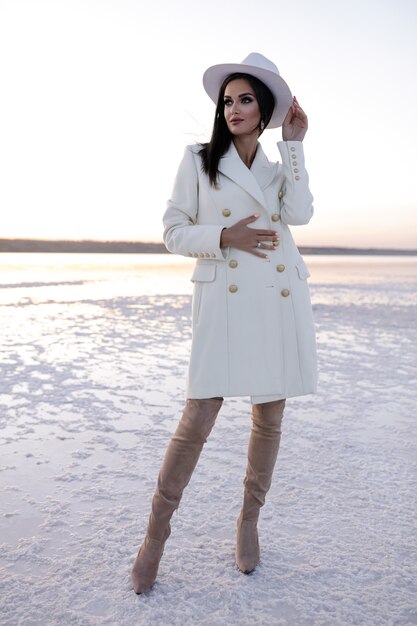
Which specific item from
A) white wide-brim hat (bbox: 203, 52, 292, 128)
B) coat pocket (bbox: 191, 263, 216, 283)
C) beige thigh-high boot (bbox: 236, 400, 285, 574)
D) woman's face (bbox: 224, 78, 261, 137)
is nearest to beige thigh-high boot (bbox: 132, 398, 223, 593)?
beige thigh-high boot (bbox: 236, 400, 285, 574)

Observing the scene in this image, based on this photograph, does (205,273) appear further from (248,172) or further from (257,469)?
(257,469)

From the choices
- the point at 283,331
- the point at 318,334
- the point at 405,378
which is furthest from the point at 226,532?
the point at 318,334

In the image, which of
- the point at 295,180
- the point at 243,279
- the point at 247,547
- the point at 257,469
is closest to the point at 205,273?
the point at 243,279

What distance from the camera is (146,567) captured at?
232 cm

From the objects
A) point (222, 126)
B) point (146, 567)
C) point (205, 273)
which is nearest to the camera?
point (146, 567)

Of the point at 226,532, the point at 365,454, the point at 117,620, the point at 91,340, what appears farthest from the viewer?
the point at 91,340

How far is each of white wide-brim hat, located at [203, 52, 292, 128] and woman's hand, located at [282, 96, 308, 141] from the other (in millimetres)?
45

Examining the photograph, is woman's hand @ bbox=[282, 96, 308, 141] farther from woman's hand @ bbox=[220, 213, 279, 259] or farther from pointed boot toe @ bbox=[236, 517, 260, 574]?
pointed boot toe @ bbox=[236, 517, 260, 574]

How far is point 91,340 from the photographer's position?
791 centimetres

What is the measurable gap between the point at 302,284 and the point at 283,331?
23cm

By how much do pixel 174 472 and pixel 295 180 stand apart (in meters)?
1.32

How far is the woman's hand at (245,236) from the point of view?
7.70 ft

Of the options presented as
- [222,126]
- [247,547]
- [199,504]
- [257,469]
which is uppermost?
[222,126]

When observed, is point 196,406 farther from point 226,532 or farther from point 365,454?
point 365,454
